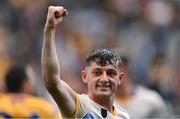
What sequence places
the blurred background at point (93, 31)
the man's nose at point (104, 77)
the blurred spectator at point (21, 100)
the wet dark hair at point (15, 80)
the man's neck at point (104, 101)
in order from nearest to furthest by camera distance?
the man's nose at point (104, 77) < the man's neck at point (104, 101) < the blurred spectator at point (21, 100) < the wet dark hair at point (15, 80) < the blurred background at point (93, 31)

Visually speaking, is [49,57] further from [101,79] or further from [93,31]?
[93,31]

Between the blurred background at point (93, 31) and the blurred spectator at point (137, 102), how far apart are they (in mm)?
2978

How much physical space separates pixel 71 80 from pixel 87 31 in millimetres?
5110

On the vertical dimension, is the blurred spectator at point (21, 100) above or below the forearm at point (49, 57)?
below

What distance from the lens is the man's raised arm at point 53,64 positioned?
689cm

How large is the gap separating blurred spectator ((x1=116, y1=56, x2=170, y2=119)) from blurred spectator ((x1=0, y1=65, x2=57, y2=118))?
4.13ft

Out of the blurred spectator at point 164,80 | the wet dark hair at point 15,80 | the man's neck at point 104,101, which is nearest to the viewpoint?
the man's neck at point 104,101

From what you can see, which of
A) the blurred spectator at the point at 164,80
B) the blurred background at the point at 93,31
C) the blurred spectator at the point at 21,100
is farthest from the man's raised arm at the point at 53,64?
the blurred background at the point at 93,31

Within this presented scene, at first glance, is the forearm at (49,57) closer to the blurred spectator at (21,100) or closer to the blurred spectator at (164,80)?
the blurred spectator at (21,100)

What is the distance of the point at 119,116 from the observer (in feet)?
25.3

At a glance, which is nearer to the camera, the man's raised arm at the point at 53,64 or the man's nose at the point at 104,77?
the man's raised arm at the point at 53,64

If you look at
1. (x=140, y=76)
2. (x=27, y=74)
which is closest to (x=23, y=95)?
(x=27, y=74)

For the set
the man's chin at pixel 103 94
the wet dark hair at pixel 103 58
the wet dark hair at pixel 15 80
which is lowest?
the wet dark hair at pixel 15 80

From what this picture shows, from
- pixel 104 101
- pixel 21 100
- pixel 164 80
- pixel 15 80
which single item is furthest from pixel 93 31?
pixel 104 101
